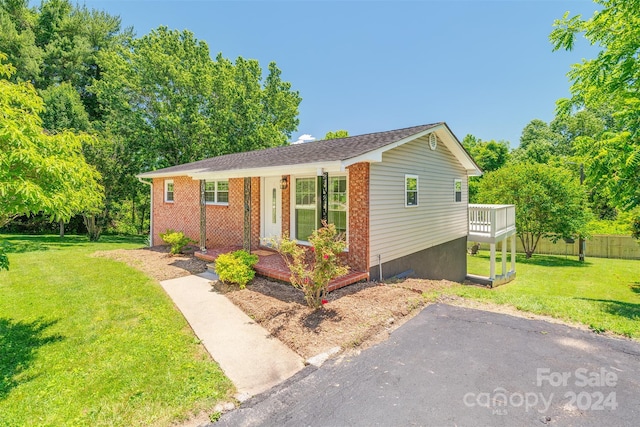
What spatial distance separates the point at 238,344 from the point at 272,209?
19.0 feet

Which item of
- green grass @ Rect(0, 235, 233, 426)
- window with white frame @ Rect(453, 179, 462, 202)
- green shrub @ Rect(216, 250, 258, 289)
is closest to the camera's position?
green grass @ Rect(0, 235, 233, 426)

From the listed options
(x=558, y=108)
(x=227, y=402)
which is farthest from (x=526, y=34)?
(x=227, y=402)

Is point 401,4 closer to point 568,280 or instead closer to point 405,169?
point 405,169

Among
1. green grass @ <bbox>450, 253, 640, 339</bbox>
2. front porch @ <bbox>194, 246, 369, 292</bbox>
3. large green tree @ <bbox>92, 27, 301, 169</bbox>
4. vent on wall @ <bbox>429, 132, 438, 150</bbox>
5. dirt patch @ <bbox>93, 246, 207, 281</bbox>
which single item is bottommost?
green grass @ <bbox>450, 253, 640, 339</bbox>

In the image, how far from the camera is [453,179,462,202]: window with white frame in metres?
12.3

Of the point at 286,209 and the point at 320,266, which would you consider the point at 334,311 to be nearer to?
the point at 320,266

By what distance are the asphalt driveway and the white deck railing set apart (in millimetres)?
7765

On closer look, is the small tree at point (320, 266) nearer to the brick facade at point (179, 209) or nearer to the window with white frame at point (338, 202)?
the window with white frame at point (338, 202)

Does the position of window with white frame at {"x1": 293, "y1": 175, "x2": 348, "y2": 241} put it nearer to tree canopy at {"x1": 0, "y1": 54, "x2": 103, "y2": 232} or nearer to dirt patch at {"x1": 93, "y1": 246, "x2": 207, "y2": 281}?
dirt patch at {"x1": 93, "y1": 246, "x2": 207, "y2": 281}

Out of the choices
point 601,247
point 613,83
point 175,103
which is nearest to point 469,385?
point 613,83

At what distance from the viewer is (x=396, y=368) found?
400 centimetres

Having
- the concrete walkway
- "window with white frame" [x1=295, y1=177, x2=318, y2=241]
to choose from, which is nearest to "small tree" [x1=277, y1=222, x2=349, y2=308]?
the concrete walkway

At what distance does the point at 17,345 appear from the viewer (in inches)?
184

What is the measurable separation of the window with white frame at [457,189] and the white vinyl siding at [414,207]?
199 millimetres
